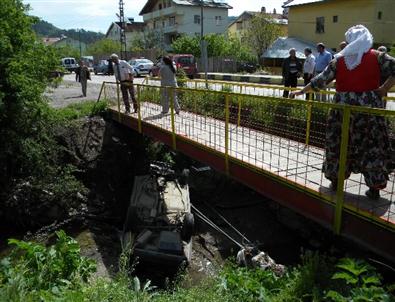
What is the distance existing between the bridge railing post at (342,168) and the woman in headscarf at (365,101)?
0.10 meters

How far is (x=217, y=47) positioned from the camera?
4297cm

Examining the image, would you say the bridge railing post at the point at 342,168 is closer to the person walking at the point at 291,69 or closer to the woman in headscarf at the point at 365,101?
the woman in headscarf at the point at 365,101

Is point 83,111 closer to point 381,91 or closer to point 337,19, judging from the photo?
point 381,91

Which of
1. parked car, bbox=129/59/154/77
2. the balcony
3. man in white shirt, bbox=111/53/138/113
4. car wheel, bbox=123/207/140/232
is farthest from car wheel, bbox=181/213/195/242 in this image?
the balcony

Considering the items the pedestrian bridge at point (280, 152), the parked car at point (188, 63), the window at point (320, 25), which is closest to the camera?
the pedestrian bridge at point (280, 152)

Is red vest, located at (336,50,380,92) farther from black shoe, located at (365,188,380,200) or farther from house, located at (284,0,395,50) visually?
house, located at (284,0,395,50)

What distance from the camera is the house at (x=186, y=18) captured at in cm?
5484

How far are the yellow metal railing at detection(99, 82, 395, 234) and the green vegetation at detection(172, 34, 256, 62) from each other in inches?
1157

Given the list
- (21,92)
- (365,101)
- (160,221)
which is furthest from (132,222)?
(365,101)

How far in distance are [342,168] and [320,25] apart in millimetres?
30650

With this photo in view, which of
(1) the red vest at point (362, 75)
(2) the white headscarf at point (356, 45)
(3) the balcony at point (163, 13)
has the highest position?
(3) the balcony at point (163, 13)

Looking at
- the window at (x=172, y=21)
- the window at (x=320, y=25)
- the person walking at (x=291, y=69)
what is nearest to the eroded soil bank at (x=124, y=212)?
the person walking at (x=291, y=69)

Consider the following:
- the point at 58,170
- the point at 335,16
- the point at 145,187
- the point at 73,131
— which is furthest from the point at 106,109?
the point at 335,16

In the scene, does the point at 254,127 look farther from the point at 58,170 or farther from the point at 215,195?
the point at 58,170
